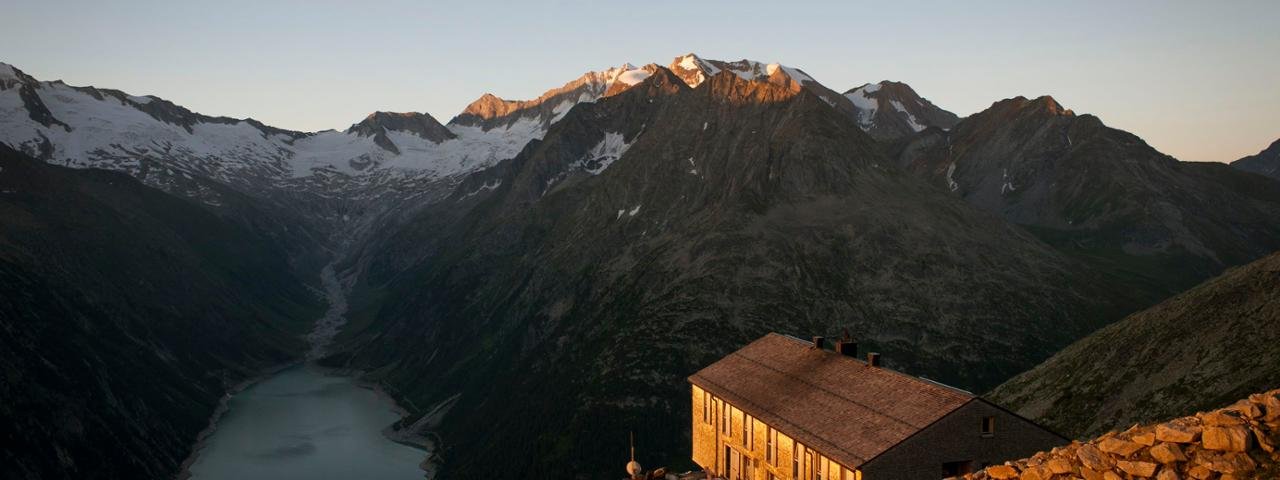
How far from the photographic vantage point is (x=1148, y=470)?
2058cm

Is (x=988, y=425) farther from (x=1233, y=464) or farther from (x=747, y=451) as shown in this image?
(x=1233, y=464)

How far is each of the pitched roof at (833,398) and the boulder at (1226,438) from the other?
26725 millimetres

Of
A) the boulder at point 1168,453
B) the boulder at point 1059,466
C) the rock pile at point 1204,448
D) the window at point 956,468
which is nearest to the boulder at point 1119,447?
the rock pile at point 1204,448

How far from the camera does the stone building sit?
155 ft

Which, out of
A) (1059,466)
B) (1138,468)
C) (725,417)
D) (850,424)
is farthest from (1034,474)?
(725,417)

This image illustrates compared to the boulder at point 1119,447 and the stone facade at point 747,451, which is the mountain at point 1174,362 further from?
the boulder at point 1119,447

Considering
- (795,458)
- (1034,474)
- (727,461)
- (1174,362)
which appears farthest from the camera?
(1174,362)

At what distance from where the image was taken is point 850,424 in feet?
161

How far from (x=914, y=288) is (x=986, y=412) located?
131 meters

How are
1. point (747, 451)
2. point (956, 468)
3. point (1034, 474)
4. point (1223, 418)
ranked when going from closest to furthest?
point (1223, 418), point (1034, 474), point (956, 468), point (747, 451)

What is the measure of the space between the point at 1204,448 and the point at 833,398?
105ft

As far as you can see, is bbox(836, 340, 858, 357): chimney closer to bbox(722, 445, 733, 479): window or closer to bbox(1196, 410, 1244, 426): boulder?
bbox(722, 445, 733, 479): window

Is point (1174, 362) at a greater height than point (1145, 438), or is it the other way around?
point (1145, 438)

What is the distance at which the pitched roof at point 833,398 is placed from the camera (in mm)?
47531
